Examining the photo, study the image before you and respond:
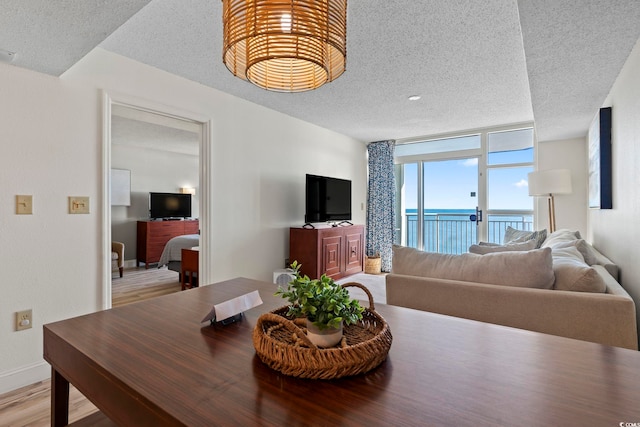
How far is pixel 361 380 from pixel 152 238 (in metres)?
6.25

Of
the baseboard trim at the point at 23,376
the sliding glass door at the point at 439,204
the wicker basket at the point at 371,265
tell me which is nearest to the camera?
the baseboard trim at the point at 23,376

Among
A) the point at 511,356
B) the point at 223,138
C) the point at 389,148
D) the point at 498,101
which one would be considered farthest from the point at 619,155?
the point at 389,148

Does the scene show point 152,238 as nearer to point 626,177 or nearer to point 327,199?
point 327,199

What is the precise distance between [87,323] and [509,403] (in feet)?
3.88

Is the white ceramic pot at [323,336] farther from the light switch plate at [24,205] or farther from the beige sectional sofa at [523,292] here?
the light switch plate at [24,205]

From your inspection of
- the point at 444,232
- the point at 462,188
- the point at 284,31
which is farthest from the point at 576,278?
the point at 444,232

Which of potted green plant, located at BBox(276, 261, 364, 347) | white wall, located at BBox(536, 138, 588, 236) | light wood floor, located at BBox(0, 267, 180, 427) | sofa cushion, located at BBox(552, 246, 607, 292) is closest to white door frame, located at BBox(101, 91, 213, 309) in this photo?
light wood floor, located at BBox(0, 267, 180, 427)

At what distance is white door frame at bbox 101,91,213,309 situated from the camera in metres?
2.50

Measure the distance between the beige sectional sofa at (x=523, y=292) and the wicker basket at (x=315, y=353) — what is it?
1.00 metres

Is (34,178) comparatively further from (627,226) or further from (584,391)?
(627,226)

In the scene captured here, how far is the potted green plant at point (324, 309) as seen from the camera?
30.8 inches

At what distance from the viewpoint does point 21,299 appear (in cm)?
214

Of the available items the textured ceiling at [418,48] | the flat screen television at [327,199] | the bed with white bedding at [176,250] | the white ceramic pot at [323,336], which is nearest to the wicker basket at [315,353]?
the white ceramic pot at [323,336]

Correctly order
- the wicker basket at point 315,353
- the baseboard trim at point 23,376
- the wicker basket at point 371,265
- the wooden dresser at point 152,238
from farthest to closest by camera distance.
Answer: the wooden dresser at point 152,238, the wicker basket at point 371,265, the baseboard trim at point 23,376, the wicker basket at point 315,353
